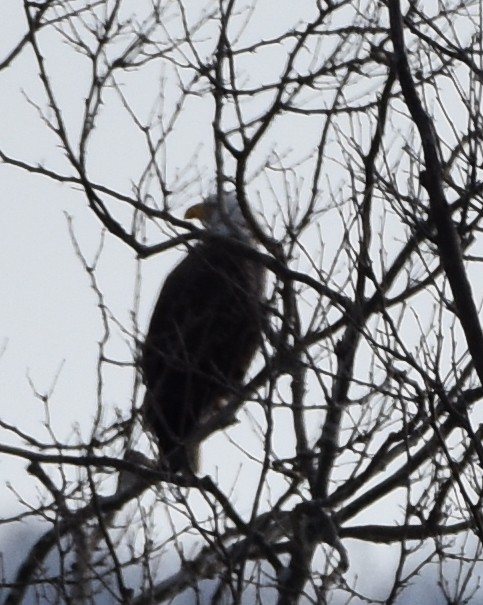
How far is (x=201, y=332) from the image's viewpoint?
23.2 feet

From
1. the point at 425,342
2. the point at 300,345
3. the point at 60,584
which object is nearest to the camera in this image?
the point at 425,342

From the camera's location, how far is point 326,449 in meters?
4.88

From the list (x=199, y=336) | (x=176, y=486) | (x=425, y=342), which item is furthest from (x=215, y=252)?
(x=425, y=342)

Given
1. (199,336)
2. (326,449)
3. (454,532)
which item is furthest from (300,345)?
(199,336)

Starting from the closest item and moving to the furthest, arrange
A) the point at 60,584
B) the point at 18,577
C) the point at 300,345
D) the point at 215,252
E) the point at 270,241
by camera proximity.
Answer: the point at 60,584
the point at 300,345
the point at 270,241
the point at 18,577
the point at 215,252

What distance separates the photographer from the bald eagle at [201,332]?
20.4ft

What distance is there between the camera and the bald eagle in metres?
6.21

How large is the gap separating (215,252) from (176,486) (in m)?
1.99

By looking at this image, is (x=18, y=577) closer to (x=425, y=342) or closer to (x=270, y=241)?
(x=270, y=241)

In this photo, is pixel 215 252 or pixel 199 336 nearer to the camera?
pixel 215 252

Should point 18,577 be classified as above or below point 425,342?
above

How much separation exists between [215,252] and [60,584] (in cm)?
224

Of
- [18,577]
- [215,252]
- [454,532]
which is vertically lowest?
[454,532]

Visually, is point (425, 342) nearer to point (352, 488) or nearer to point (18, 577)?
point (352, 488)
